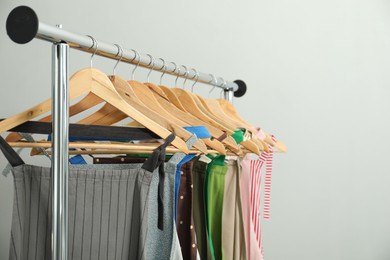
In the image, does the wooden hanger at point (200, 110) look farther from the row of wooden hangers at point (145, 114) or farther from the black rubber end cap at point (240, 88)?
the black rubber end cap at point (240, 88)

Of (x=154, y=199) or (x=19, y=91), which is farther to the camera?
(x=19, y=91)

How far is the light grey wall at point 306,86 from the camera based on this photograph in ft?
9.41

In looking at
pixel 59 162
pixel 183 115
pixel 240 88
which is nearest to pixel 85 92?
pixel 59 162

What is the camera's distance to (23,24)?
1002 mm

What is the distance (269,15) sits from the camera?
291cm

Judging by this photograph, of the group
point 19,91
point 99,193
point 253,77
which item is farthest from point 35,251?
point 253,77

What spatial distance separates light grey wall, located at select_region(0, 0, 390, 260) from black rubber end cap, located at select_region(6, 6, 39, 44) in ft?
6.01

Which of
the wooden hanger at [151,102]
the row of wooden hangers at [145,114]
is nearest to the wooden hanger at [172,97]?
the row of wooden hangers at [145,114]

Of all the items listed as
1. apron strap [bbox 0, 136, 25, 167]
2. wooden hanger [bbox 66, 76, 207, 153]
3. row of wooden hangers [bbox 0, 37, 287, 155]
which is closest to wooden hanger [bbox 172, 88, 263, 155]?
row of wooden hangers [bbox 0, 37, 287, 155]

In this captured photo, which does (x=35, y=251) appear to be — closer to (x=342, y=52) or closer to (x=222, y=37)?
(x=222, y=37)

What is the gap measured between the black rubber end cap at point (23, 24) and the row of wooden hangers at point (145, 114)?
0.66 ft

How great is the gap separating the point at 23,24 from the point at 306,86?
2148mm

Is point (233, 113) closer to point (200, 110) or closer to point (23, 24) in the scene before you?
point (200, 110)

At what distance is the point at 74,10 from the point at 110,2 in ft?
0.65
